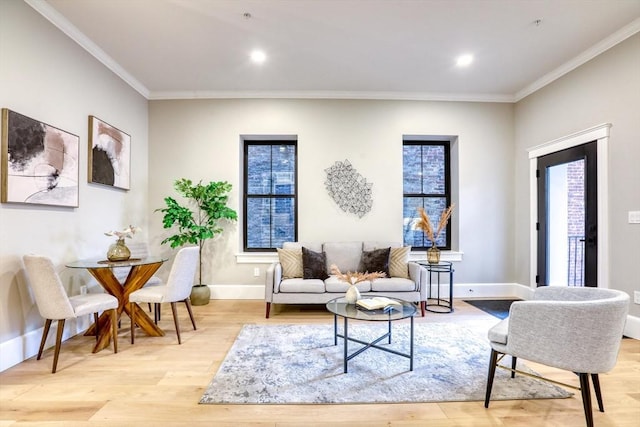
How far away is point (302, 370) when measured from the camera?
2.39 metres

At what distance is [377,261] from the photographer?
3.92 m

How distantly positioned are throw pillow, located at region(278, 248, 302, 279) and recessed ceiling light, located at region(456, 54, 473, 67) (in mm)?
3000

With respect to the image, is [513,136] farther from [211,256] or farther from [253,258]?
[211,256]

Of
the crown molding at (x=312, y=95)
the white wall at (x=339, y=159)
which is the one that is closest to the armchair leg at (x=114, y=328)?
the white wall at (x=339, y=159)

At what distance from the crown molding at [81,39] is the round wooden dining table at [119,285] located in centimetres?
218

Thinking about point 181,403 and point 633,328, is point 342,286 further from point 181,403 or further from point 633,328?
point 633,328

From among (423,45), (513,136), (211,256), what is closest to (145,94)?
(211,256)

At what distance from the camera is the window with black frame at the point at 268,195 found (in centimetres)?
478

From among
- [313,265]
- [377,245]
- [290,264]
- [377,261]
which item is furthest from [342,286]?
[377,245]

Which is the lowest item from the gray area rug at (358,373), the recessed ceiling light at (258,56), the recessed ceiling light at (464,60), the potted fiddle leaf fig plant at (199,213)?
the gray area rug at (358,373)

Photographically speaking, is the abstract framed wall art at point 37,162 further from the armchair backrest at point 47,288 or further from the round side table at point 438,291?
the round side table at point 438,291

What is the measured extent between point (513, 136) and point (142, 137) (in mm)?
5419

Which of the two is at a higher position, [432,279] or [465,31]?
[465,31]

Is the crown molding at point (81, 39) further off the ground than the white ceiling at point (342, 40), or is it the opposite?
the white ceiling at point (342, 40)
